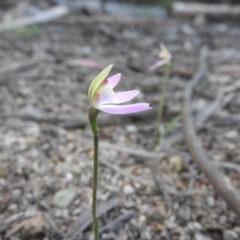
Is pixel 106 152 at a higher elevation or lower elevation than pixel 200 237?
lower

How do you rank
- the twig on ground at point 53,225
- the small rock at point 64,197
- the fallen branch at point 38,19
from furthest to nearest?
the fallen branch at point 38,19 < the small rock at point 64,197 < the twig on ground at point 53,225

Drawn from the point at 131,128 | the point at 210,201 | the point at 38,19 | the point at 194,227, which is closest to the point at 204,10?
the point at 38,19

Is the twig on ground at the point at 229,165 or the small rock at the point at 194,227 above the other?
the small rock at the point at 194,227

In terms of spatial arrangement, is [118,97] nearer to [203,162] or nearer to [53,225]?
[53,225]

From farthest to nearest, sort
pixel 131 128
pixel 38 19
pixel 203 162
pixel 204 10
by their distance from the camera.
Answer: pixel 204 10 → pixel 38 19 → pixel 131 128 → pixel 203 162

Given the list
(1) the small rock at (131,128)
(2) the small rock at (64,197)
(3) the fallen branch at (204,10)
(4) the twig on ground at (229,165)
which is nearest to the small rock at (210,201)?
(4) the twig on ground at (229,165)

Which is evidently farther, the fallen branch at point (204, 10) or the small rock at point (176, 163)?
the fallen branch at point (204, 10)

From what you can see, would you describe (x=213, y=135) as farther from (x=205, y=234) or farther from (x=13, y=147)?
(x=13, y=147)

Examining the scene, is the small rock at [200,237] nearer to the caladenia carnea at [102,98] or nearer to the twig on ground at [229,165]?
the twig on ground at [229,165]
